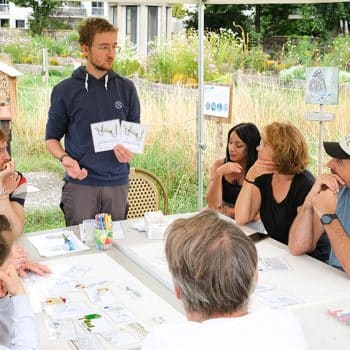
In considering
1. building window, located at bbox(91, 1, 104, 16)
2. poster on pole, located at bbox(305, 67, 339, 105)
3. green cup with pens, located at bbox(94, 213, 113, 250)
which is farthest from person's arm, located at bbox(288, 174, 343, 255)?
building window, located at bbox(91, 1, 104, 16)

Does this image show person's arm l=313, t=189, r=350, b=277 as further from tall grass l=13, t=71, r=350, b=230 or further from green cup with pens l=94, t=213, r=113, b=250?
tall grass l=13, t=71, r=350, b=230

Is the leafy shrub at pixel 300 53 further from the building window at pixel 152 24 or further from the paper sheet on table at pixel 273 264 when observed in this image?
the paper sheet on table at pixel 273 264

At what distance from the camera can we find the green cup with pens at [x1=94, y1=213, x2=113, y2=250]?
250 centimetres

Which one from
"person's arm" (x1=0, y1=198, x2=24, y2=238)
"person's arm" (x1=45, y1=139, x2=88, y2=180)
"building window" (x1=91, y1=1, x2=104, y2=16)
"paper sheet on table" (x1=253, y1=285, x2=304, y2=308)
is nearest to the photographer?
A: "paper sheet on table" (x1=253, y1=285, x2=304, y2=308)

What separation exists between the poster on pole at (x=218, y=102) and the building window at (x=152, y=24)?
2392 mm

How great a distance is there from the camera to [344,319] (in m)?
1.80

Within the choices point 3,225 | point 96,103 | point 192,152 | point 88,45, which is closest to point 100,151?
point 96,103

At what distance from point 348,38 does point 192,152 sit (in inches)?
105

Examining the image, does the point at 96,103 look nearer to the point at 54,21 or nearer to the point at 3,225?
the point at 3,225

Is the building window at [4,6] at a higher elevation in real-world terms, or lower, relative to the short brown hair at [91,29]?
higher

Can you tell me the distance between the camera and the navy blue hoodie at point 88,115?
3.26m

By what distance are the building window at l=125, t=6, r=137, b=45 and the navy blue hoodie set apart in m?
3.68

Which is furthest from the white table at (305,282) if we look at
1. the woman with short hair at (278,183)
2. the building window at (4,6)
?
the building window at (4,6)

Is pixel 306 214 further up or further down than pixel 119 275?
further up
